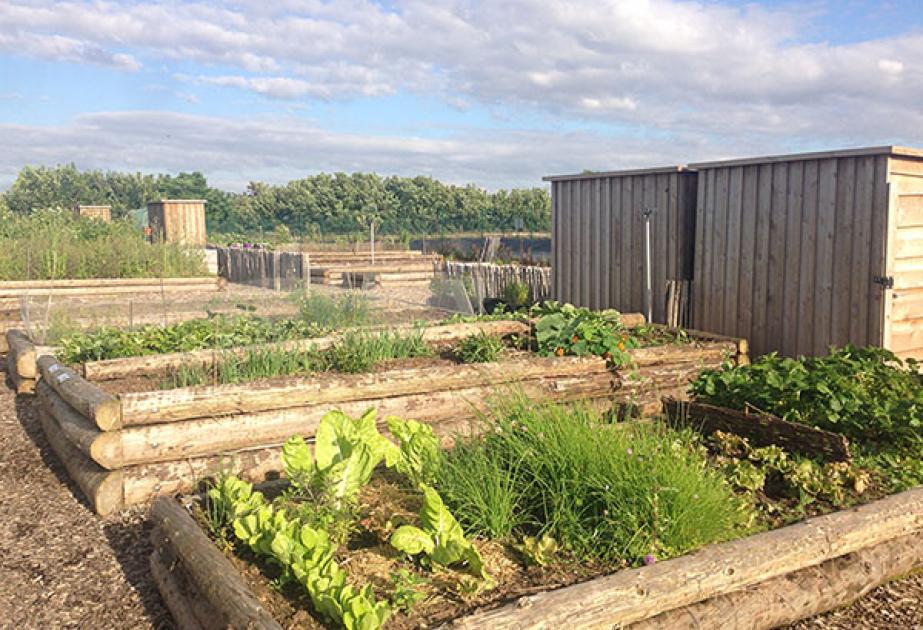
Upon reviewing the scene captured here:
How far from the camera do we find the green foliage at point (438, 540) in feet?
10.8

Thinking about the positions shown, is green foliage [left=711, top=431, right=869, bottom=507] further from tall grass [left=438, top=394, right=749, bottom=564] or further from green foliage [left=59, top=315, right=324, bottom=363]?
green foliage [left=59, top=315, right=324, bottom=363]

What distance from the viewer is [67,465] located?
5.62m

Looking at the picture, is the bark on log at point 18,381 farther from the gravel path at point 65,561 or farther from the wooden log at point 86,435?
the gravel path at point 65,561

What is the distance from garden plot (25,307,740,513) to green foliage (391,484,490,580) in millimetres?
1514

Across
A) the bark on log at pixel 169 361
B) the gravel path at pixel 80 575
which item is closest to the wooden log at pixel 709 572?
the gravel path at pixel 80 575

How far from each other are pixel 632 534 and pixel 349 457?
144cm

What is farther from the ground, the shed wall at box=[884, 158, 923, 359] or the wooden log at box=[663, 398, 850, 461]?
the shed wall at box=[884, 158, 923, 359]

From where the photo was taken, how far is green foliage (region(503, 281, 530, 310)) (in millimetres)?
13477

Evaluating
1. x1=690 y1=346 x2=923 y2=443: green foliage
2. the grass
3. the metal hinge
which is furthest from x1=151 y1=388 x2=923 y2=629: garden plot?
the metal hinge

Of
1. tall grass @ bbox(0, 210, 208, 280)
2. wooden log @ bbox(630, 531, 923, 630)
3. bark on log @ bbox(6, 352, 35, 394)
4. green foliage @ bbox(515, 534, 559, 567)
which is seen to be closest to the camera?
wooden log @ bbox(630, 531, 923, 630)

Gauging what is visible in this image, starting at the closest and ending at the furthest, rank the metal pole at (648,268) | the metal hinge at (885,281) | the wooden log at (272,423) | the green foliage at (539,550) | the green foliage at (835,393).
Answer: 1. the green foliage at (539,550)
2. the green foliage at (835,393)
3. the wooden log at (272,423)
4. the metal hinge at (885,281)
5. the metal pole at (648,268)

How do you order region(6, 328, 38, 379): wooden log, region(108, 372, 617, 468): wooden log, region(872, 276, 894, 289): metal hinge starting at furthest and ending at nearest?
region(6, 328, 38, 379): wooden log, region(872, 276, 894, 289): metal hinge, region(108, 372, 617, 468): wooden log

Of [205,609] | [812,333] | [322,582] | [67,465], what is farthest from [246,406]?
[812,333]

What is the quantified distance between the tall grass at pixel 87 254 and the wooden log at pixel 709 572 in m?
13.7
